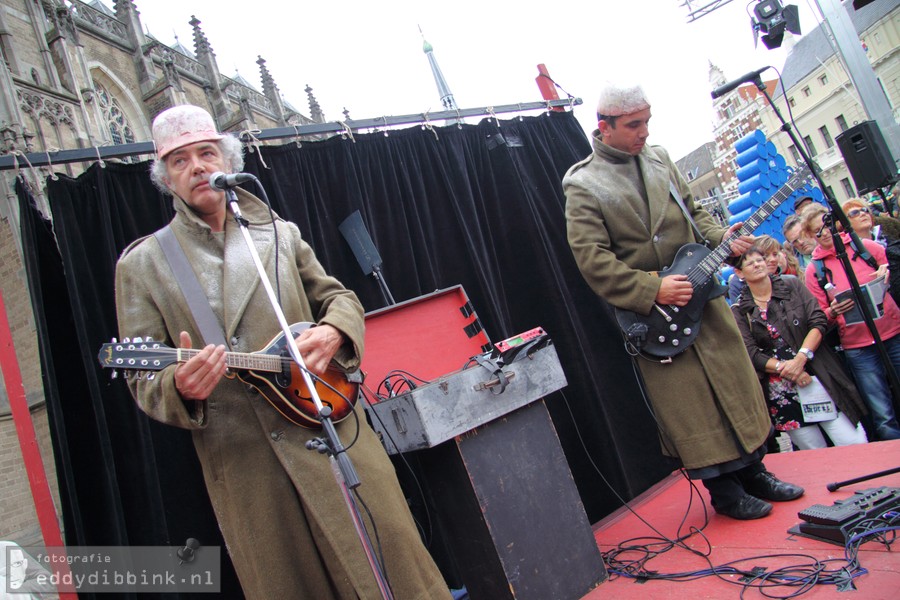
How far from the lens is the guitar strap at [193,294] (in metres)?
1.83

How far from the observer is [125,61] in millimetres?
24031

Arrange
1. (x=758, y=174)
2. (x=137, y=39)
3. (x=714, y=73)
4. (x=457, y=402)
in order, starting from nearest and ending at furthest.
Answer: (x=457, y=402) < (x=758, y=174) < (x=137, y=39) < (x=714, y=73)

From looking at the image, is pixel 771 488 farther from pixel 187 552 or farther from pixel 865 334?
pixel 187 552

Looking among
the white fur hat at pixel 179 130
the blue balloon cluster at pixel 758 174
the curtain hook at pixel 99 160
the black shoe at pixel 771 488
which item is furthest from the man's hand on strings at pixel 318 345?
the blue balloon cluster at pixel 758 174

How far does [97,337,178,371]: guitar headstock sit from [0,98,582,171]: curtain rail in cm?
147

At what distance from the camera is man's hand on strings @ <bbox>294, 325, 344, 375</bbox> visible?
1.81 meters

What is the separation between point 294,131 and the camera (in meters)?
3.28

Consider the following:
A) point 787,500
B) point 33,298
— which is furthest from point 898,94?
point 33,298

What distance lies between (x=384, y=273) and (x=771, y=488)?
2298mm

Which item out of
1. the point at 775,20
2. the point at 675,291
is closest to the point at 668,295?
the point at 675,291

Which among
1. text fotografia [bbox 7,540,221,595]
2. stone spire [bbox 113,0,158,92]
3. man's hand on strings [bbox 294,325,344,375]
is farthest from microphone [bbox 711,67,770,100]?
stone spire [bbox 113,0,158,92]

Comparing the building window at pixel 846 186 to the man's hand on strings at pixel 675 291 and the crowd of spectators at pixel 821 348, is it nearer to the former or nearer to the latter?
the crowd of spectators at pixel 821 348

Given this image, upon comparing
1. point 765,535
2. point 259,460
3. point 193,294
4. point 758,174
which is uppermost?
point 758,174

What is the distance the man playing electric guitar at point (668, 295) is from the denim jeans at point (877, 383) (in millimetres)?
1524
